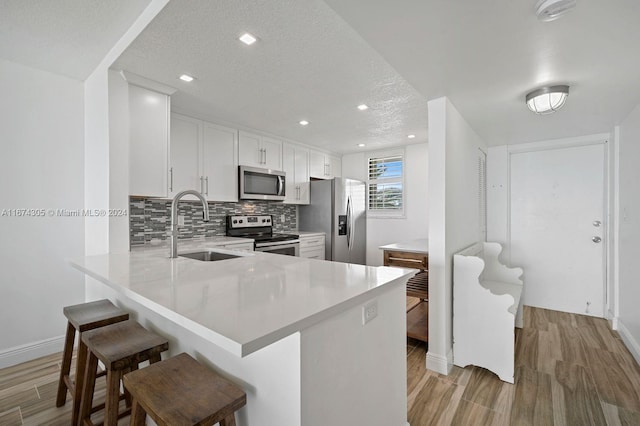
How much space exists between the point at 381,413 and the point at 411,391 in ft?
2.63

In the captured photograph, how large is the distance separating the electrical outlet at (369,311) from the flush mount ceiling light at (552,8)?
140 cm

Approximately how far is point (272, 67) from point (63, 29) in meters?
1.30

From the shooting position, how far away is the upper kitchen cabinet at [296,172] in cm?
428

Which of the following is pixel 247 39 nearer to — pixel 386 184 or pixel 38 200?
pixel 38 200

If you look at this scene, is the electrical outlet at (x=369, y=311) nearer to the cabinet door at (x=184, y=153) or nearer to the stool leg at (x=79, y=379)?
the stool leg at (x=79, y=379)

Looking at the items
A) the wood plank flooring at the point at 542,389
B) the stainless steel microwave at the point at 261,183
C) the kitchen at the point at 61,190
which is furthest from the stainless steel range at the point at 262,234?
the wood plank flooring at the point at 542,389

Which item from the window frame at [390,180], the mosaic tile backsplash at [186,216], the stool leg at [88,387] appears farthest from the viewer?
the window frame at [390,180]

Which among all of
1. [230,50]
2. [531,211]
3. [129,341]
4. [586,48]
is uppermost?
[230,50]

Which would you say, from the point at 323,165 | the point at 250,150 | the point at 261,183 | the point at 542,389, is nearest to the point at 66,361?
the point at 261,183

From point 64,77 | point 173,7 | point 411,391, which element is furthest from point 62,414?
point 64,77

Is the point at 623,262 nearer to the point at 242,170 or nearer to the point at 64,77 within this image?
the point at 242,170

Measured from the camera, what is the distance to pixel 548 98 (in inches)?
80.5

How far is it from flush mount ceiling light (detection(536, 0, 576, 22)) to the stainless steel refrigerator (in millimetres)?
3309

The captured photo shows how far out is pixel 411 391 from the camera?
6.45 ft
